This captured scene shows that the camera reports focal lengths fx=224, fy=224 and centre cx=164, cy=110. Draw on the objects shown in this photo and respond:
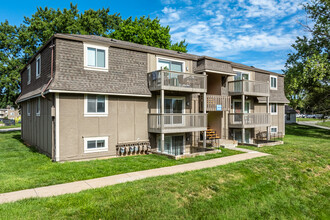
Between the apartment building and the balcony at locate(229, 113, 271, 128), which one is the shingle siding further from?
the balcony at locate(229, 113, 271, 128)

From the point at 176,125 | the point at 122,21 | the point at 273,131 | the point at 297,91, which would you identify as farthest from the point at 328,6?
the point at 122,21

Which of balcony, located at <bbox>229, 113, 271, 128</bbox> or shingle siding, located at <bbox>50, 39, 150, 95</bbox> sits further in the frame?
balcony, located at <bbox>229, 113, 271, 128</bbox>

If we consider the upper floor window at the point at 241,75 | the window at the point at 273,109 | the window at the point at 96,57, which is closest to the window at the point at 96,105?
the window at the point at 96,57

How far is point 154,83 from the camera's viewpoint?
1359 cm

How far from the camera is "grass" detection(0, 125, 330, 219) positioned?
580cm

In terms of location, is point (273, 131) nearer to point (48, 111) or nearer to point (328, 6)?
point (328, 6)

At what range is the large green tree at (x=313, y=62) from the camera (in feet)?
76.9

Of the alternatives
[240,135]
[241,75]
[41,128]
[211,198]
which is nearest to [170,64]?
[241,75]

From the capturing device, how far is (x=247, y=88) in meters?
18.0

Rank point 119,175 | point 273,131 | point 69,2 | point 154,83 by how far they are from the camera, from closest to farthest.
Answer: point 119,175 → point 154,83 → point 273,131 → point 69,2

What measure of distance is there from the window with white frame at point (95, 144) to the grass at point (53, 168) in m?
1.19

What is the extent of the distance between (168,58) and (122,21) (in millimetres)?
24043

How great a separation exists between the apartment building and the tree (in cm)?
1532

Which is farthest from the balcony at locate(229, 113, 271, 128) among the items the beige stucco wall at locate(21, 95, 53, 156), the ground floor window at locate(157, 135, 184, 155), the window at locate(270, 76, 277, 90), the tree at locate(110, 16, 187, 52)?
the tree at locate(110, 16, 187, 52)
